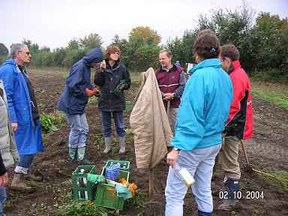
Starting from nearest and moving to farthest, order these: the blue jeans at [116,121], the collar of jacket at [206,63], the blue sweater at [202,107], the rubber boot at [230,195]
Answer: the blue sweater at [202,107] < the collar of jacket at [206,63] < the rubber boot at [230,195] < the blue jeans at [116,121]

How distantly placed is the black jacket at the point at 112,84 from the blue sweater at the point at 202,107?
3.20 m

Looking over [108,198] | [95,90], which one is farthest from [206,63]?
[95,90]

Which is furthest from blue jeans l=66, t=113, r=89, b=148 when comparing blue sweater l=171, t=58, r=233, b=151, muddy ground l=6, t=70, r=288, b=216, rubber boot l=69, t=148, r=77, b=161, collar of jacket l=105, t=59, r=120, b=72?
blue sweater l=171, t=58, r=233, b=151

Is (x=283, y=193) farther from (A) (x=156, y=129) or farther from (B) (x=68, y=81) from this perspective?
(B) (x=68, y=81)

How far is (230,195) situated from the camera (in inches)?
201

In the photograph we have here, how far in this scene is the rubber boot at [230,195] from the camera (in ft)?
16.4

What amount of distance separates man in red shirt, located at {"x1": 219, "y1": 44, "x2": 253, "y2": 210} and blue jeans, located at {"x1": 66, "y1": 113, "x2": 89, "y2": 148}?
260cm

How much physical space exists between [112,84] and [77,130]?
39.0 inches

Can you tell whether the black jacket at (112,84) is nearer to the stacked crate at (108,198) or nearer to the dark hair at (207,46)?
the stacked crate at (108,198)

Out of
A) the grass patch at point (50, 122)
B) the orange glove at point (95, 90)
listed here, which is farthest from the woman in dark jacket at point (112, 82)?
the grass patch at point (50, 122)

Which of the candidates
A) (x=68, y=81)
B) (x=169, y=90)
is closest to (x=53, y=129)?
(x=68, y=81)

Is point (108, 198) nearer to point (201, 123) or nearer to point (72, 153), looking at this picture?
point (201, 123)

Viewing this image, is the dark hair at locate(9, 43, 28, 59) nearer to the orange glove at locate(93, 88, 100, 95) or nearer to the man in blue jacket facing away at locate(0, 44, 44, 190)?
the man in blue jacket facing away at locate(0, 44, 44, 190)

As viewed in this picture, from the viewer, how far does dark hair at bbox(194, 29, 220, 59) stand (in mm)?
3703
